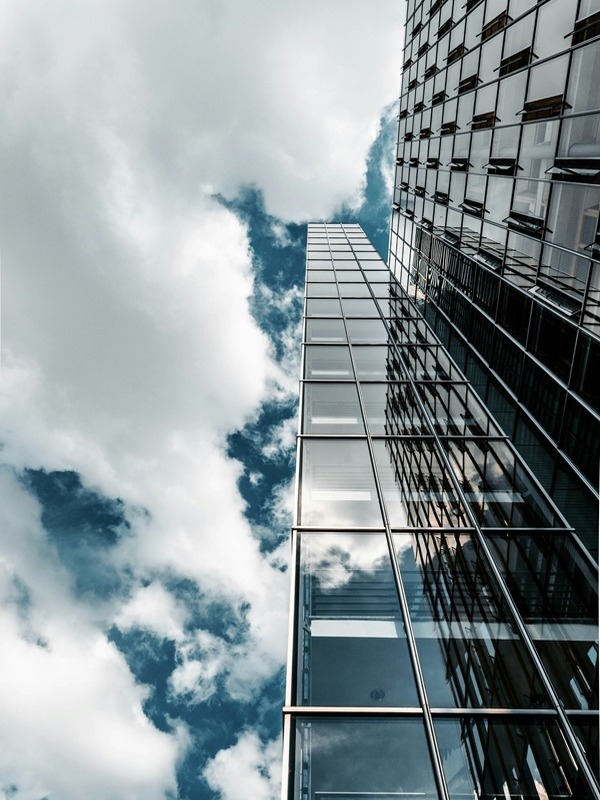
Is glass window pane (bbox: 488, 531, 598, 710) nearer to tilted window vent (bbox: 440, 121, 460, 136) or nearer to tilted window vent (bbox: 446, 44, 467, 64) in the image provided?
tilted window vent (bbox: 440, 121, 460, 136)

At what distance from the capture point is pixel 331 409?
1559 cm

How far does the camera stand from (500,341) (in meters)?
16.2

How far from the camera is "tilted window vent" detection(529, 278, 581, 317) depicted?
39.1 feet

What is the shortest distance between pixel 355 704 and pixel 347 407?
928cm

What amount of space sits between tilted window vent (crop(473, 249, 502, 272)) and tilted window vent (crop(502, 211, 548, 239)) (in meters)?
1.29

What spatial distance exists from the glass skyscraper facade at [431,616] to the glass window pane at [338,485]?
50 mm

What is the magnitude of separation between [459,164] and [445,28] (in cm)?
758

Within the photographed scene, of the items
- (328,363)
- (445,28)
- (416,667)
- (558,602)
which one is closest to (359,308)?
(328,363)

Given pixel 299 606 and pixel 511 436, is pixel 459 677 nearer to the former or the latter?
pixel 299 606

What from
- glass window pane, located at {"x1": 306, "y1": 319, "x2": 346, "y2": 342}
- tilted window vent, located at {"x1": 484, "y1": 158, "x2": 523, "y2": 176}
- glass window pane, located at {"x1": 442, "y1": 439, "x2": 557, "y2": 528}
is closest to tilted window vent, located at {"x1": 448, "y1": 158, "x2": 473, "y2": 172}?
tilted window vent, located at {"x1": 484, "y1": 158, "x2": 523, "y2": 176}

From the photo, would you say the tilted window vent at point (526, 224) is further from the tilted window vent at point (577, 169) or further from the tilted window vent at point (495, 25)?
the tilted window vent at point (495, 25)

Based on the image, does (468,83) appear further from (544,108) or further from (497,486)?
(497,486)

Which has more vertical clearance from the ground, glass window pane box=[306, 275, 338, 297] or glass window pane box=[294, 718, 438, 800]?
glass window pane box=[306, 275, 338, 297]

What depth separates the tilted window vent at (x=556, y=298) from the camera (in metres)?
11.9
